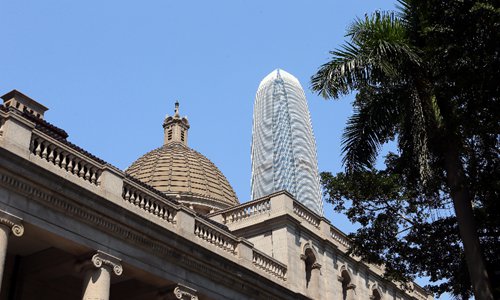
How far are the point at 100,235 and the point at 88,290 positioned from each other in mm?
1661

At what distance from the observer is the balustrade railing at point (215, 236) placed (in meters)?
25.0

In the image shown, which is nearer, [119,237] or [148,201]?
[119,237]

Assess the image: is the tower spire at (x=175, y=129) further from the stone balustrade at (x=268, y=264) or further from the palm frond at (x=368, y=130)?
the palm frond at (x=368, y=130)

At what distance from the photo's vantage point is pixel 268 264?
28.6 meters

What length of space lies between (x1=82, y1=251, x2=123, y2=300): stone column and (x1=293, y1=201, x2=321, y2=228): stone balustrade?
13.3 m

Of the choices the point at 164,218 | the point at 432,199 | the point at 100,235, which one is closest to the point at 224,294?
the point at 164,218

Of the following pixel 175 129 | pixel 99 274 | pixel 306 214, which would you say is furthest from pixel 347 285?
pixel 175 129

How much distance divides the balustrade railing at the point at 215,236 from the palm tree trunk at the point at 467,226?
9318mm

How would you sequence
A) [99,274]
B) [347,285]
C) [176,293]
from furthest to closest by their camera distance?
[347,285] → [176,293] → [99,274]

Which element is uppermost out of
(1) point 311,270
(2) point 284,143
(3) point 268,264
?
(2) point 284,143

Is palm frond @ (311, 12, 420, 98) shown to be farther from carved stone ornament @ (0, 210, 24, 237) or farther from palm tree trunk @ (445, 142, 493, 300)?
carved stone ornament @ (0, 210, 24, 237)

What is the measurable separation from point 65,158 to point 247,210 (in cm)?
1373

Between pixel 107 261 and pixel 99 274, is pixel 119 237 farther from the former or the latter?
pixel 99 274

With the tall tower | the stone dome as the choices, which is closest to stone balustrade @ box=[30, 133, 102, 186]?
the stone dome
